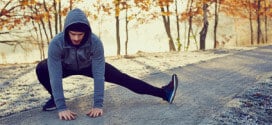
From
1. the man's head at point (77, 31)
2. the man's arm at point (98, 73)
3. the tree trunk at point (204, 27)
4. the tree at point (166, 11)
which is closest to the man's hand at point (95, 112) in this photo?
the man's arm at point (98, 73)

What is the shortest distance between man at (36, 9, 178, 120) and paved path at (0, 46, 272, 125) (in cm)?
23

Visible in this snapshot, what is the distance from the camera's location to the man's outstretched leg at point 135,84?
188 inches

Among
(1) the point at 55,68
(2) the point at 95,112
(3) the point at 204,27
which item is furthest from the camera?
(3) the point at 204,27

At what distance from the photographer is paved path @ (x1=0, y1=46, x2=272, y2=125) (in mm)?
4293

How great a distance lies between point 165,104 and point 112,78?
77 cm

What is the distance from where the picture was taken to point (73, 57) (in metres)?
4.28

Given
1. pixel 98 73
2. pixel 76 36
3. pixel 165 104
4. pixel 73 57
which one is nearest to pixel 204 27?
pixel 165 104

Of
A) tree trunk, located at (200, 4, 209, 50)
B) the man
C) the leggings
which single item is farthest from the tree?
the man

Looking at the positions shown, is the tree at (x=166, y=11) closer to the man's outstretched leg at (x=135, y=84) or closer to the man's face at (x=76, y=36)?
the man's outstretched leg at (x=135, y=84)

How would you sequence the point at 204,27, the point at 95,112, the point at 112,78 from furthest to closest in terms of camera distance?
the point at 204,27 < the point at 112,78 < the point at 95,112

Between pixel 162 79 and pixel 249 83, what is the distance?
1.59 metres

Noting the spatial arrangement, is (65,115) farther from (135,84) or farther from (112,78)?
(135,84)

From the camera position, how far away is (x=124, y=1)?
1761 centimetres

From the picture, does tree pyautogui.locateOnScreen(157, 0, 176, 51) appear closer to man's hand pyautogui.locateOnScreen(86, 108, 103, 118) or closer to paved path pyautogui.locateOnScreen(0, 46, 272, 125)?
paved path pyautogui.locateOnScreen(0, 46, 272, 125)
